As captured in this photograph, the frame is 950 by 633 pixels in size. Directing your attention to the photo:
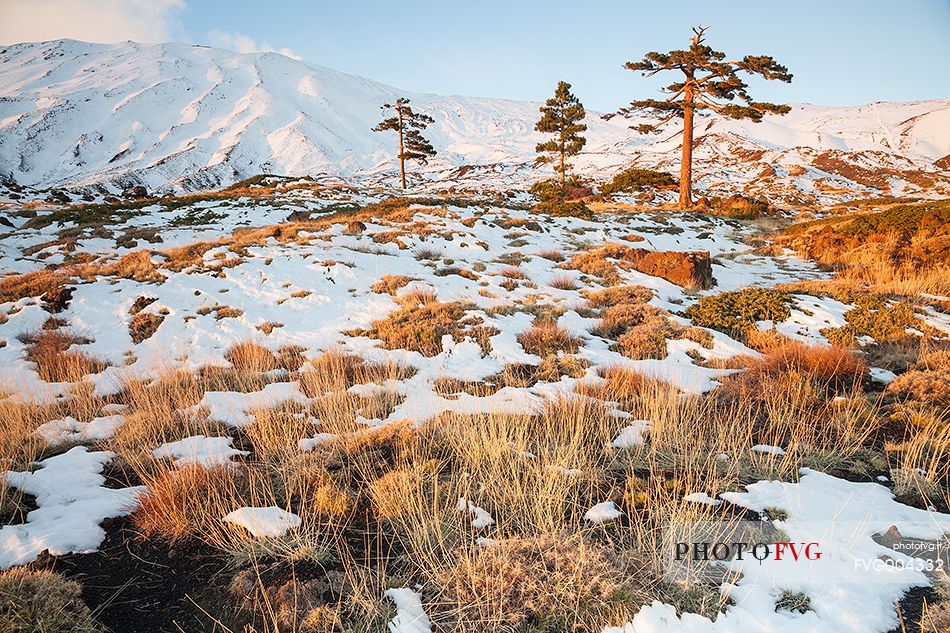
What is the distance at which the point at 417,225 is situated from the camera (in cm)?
1534

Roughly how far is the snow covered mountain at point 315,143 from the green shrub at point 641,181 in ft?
106

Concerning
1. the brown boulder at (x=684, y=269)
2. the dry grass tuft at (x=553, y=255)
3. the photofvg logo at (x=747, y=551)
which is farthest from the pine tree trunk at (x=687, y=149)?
the photofvg logo at (x=747, y=551)

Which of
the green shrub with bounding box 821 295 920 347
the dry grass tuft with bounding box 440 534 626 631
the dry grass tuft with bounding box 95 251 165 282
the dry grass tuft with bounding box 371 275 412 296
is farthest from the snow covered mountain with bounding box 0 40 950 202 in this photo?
the dry grass tuft with bounding box 440 534 626 631

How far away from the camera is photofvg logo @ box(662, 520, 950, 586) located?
89.2 inches

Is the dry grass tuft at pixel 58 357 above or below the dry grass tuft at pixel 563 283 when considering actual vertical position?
below

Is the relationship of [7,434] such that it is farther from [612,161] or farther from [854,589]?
[612,161]

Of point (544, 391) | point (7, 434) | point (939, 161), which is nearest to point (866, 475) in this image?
point (544, 391)

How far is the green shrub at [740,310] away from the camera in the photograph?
A: 6973 mm

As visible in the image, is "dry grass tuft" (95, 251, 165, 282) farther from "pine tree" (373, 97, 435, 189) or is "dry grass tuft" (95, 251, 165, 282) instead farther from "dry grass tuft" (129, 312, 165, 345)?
"pine tree" (373, 97, 435, 189)

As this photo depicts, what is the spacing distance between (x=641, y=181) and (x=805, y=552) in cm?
2852

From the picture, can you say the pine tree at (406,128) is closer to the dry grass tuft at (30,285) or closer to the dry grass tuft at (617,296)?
the dry grass tuft at (30,285)

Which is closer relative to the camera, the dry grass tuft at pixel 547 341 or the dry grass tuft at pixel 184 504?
the dry grass tuft at pixel 184 504

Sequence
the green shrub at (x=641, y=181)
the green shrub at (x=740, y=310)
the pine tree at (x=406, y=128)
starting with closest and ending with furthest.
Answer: the green shrub at (x=740, y=310) → the green shrub at (x=641, y=181) → the pine tree at (x=406, y=128)

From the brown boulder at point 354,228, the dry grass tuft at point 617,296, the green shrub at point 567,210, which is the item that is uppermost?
the green shrub at point 567,210
